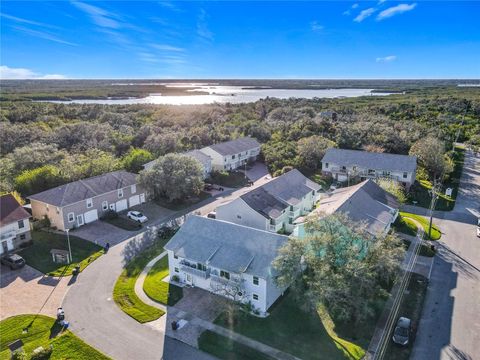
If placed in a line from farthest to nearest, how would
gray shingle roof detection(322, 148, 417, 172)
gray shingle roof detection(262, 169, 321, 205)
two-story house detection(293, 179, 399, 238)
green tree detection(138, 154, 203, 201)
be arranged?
gray shingle roof detection(322, 148, 417, 172) → green tree detection(138, 154, 203, 201) → gray shingle roof detection(262, 169, 321, 205) → two-story house detection(293, 179, 399, 238)

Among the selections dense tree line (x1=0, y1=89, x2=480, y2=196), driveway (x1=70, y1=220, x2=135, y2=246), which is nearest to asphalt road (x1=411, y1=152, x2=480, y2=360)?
dense tree line (x1=0, y1=89, x2=480, y2=196)

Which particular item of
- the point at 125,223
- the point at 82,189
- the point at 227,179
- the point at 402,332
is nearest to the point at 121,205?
the point at 125,223

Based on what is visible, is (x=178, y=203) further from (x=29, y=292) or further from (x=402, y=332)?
(x=402, y=332)

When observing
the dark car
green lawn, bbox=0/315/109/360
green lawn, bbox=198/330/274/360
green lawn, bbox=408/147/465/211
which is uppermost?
the dark car

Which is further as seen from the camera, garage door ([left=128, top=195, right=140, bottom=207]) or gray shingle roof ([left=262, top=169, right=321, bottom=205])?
garage door ([left=128, top=195, right=140, bottom=207])

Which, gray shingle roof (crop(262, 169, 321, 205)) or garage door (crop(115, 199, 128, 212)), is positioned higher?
gray shingle roof (crop(262, 169, 321, 205))

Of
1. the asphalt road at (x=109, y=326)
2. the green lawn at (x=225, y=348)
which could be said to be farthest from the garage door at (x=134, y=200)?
the green lawn at (x=225, y=348)

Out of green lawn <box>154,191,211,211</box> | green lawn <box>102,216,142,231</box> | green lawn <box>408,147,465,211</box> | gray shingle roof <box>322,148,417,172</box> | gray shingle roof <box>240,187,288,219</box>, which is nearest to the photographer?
gray shingle roof <box>240,187,288,219</box>

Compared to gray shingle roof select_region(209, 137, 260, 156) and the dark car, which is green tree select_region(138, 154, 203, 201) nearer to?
the dark car
